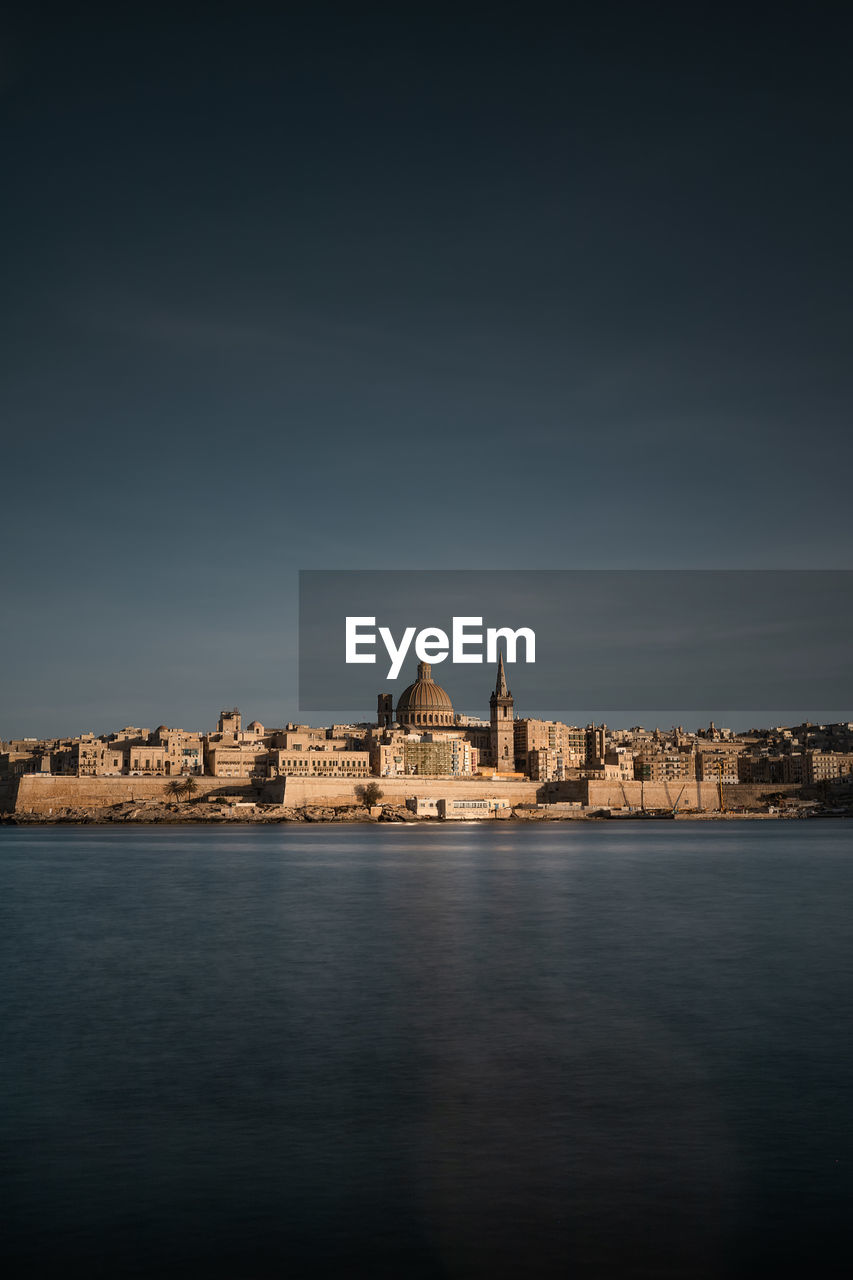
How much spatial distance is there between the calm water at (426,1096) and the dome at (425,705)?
85.5 metres

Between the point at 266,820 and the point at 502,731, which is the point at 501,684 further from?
the point at 266,820

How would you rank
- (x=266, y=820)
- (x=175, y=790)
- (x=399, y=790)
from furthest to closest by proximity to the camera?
(x=399, y=790), (x=175, y=790), (x=266, y=820)

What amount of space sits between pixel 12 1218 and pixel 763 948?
11.4 meters

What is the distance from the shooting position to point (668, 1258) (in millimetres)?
4934

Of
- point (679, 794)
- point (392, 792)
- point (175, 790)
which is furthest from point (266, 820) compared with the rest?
point (679, 794)

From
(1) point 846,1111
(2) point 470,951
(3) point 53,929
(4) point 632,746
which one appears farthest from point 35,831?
(4) point 632,746

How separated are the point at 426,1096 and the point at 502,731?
94713 mm

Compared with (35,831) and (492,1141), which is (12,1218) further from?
(35,831)

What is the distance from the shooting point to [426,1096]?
7551 mm

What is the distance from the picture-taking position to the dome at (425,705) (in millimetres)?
103938

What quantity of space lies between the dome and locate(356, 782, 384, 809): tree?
30084 millimetres

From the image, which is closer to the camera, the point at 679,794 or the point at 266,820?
the point at 266,820

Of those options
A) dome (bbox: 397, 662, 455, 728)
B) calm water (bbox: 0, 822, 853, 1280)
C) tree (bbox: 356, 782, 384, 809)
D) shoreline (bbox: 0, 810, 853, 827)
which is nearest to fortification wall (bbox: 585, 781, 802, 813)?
shoreline (bbox: 0, 810, 853, 827)

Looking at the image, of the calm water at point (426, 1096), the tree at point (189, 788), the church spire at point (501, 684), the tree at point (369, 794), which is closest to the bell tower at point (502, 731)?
the church spire at point (501, 684)
